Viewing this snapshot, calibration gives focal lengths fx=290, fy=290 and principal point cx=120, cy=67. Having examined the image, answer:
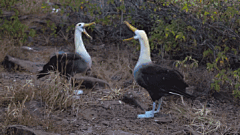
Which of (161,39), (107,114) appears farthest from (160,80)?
(161,39)

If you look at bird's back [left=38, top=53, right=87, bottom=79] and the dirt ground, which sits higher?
bird's back [left=38, top=53, right=87, bottom=79]

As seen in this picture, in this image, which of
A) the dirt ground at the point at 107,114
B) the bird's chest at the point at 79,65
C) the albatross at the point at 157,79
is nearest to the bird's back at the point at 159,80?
the albatross at the point at 157,79

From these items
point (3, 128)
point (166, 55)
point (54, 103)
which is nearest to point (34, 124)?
point (3, 128)

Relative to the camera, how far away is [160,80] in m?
3.63

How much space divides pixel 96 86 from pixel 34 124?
6.24 ft

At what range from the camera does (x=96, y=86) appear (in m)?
5.00

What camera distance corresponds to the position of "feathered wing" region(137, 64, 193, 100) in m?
3.63

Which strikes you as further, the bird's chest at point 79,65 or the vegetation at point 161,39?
the bird's chest at point 79,65

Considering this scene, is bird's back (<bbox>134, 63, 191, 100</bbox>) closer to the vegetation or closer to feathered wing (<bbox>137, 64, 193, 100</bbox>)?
feathered wing (<bbox>137, 64, 193, 100</bbox>)

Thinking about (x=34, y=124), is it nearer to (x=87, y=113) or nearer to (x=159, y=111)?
(x=87, y=113)

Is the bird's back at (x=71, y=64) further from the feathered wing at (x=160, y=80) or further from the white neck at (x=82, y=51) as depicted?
the feathered wing at (x=160, y=80)

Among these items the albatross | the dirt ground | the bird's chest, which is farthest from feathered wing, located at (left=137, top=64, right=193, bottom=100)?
the bird's chest

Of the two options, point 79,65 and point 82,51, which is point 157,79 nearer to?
point 79,65

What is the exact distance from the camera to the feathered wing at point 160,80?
3.63 metres
